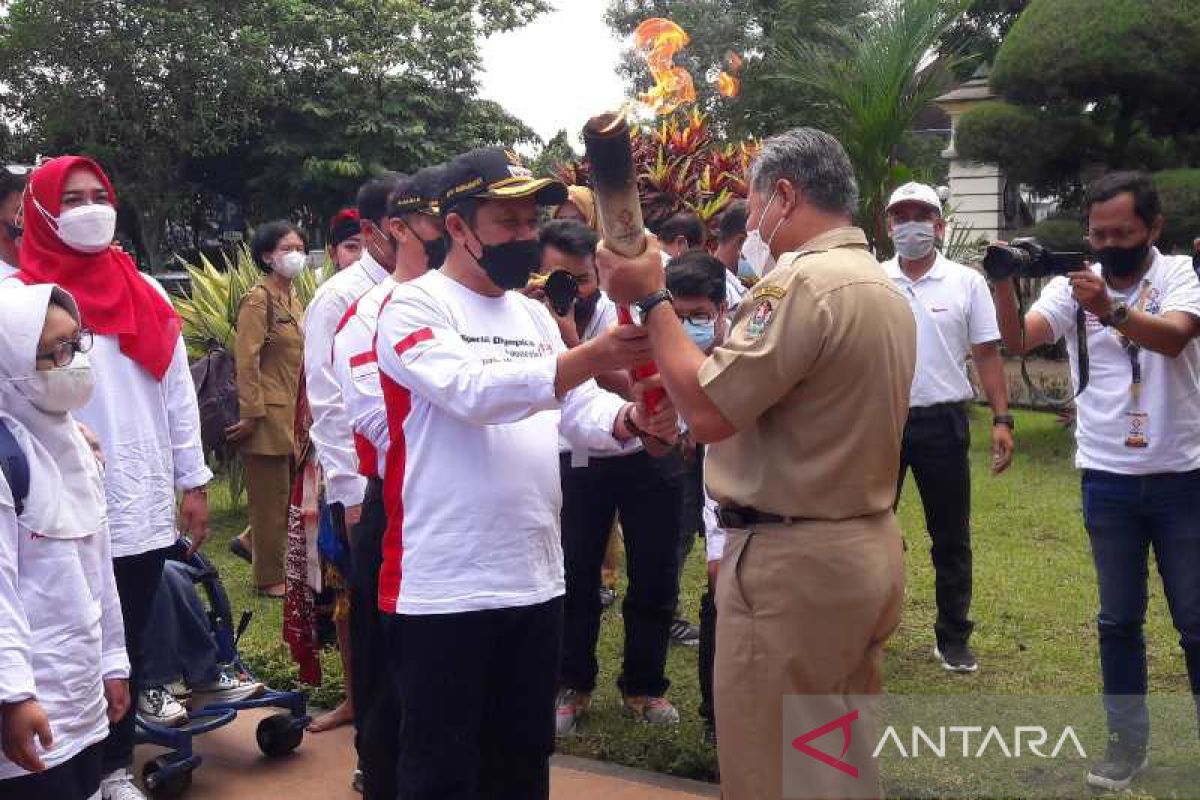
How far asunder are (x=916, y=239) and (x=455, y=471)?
338cm

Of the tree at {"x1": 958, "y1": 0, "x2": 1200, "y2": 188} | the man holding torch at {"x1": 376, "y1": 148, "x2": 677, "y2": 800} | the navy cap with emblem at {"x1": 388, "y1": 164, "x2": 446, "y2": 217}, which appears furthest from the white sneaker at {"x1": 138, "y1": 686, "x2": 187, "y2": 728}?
the tree at {"x1": 958, "y1": 0, "x2": 1200, "y2": 188}

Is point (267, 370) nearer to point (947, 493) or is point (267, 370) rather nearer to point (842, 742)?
point (947, 493)

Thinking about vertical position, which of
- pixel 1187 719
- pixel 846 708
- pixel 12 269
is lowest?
pixel 1187 719

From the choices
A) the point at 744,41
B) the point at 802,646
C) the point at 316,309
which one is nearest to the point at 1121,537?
the point at 802,646

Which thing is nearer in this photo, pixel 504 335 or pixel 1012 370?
pixel 504 335

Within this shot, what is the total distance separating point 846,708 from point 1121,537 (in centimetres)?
191

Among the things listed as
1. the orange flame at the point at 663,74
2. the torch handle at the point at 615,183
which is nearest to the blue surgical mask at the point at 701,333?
the torch handle at the point at 615,183

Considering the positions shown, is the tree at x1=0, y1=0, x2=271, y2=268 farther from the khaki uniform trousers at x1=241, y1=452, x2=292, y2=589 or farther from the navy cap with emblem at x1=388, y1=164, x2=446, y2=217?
the navy cap with emblem at x1=388, y1=164, x2=446, y2=217

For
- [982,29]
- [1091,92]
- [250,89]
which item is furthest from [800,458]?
[250,89]

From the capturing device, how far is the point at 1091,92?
12930 mm

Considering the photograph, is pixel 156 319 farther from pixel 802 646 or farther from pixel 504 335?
pixel 802 646

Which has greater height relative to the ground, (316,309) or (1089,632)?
(316,309)

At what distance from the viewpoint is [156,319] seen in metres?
4.35

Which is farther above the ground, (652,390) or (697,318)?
(697,318)
